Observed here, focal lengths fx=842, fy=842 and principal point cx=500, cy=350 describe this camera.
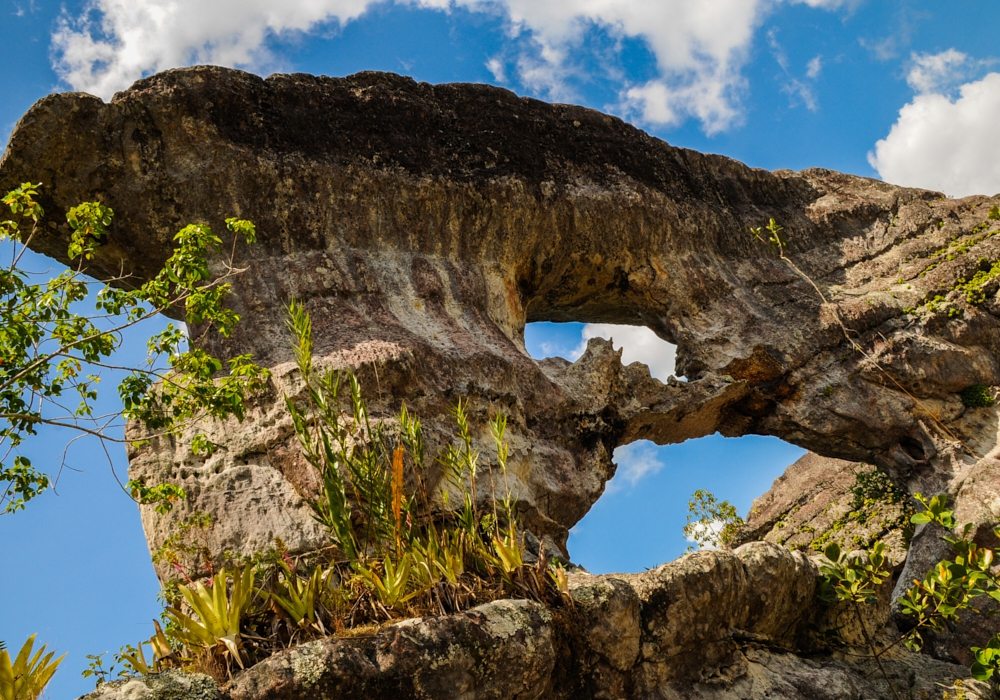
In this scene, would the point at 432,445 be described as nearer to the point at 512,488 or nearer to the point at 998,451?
the point at 512,488

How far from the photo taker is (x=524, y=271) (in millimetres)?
13047

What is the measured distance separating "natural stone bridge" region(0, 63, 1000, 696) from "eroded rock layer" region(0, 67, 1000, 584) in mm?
34

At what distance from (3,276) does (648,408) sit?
7.94m

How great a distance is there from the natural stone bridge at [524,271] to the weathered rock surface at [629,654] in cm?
263

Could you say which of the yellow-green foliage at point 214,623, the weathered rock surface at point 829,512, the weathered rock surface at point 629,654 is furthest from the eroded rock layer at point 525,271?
the weathered rock surface at point 629,654

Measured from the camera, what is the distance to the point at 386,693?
17.6 feet

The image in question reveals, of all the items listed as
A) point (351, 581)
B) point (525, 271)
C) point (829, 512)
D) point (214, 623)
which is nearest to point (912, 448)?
point (829, 512)

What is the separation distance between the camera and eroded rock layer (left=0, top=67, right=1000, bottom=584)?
988 centimetres

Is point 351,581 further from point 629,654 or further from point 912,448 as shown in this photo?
point 912,448

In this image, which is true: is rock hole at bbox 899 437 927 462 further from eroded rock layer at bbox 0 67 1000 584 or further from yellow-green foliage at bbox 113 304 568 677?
yellow-green foliage at bbox 113 304 568 677

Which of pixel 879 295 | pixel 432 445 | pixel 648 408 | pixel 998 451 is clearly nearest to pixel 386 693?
pixel 432 445

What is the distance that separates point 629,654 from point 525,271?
734 cm

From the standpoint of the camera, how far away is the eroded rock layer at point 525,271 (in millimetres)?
9875

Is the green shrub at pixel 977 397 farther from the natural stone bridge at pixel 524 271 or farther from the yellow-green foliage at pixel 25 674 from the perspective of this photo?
the yellow-green foliage at pixel 25 674
